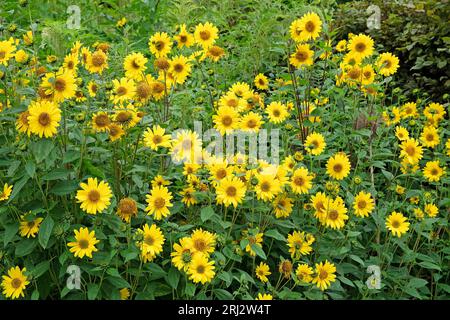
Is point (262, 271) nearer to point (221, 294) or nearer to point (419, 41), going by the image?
point (221, 294)

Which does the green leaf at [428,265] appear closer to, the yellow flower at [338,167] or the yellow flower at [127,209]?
the yellow flower at [338,167]

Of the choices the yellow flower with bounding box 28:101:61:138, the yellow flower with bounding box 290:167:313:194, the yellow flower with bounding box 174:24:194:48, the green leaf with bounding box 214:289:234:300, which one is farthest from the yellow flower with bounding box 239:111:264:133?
the yellow flower with bounding box 28:101:61:138

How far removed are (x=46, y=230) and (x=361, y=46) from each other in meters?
1.73

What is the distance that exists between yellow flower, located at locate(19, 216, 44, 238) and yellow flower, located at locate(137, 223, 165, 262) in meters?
0.36

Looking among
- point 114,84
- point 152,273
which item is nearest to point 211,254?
point 152,273

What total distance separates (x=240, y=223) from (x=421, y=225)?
78cm

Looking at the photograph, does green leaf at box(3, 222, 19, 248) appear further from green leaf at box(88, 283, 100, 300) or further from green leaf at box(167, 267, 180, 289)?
green leaf at box(167, 267, 180, 289)

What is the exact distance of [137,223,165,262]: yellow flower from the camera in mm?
1895

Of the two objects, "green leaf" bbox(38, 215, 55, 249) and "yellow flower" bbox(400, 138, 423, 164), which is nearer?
"green leaf" bbox(38, 215, 55, 249)

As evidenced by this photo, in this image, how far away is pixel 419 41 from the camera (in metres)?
4.14

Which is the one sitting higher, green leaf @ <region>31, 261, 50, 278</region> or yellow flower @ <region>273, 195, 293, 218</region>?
yellow flower @ <region>273, 195, 293, 218</region>

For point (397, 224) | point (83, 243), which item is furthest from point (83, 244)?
point (397, 224)

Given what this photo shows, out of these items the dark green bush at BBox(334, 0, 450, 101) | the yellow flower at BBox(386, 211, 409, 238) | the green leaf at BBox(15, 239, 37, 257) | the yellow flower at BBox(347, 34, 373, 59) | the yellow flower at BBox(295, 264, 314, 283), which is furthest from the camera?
the dark green bush at BBox(334, 0, 450, 101)
